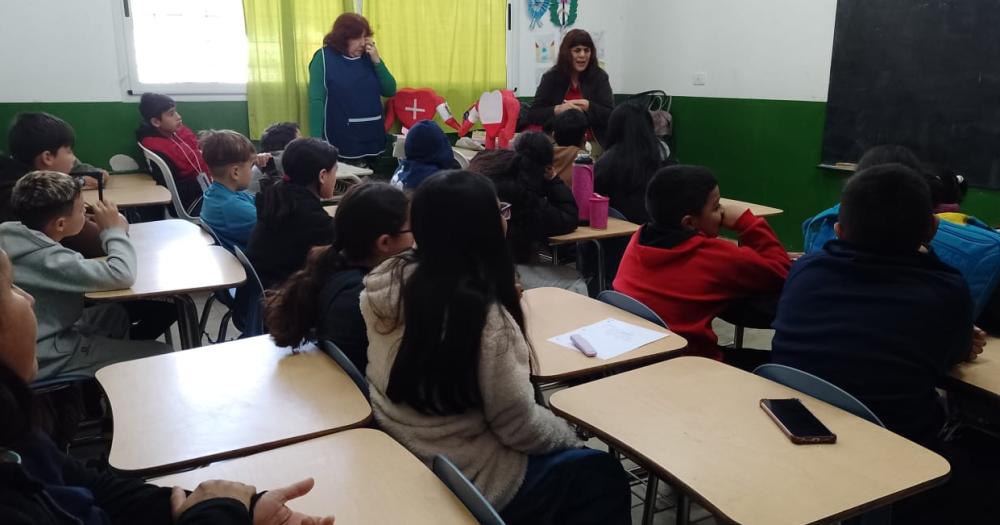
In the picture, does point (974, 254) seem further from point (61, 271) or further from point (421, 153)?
point (61, 271)

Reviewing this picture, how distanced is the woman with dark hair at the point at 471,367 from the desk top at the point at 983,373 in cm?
86

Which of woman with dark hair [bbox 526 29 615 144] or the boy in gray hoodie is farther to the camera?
woman with dark hair [bbox 526 29 615 144]

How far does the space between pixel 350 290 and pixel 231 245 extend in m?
1.70

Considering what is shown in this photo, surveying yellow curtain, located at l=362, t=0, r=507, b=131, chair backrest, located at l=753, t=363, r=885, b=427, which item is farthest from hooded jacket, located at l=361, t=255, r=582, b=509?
yellow curtain, located at l=362, t=0, r=507, b=131

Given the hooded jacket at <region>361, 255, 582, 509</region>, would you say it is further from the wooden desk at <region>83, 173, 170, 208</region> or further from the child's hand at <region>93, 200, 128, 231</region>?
the wooden desk at <region>83, 173, 170, 208</region>

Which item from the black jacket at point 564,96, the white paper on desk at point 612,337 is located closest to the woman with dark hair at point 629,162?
the black jacket at point 564,96

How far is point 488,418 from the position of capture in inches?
58.4

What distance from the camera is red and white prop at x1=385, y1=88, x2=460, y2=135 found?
5625 mm

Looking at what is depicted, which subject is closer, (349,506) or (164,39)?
(349,506)

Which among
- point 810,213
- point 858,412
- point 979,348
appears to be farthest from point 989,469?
point 810,213

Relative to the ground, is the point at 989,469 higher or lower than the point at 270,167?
lower

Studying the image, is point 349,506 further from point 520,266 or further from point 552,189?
point 552,189

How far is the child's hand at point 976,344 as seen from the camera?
1.80m

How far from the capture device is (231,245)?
3.30 metres
